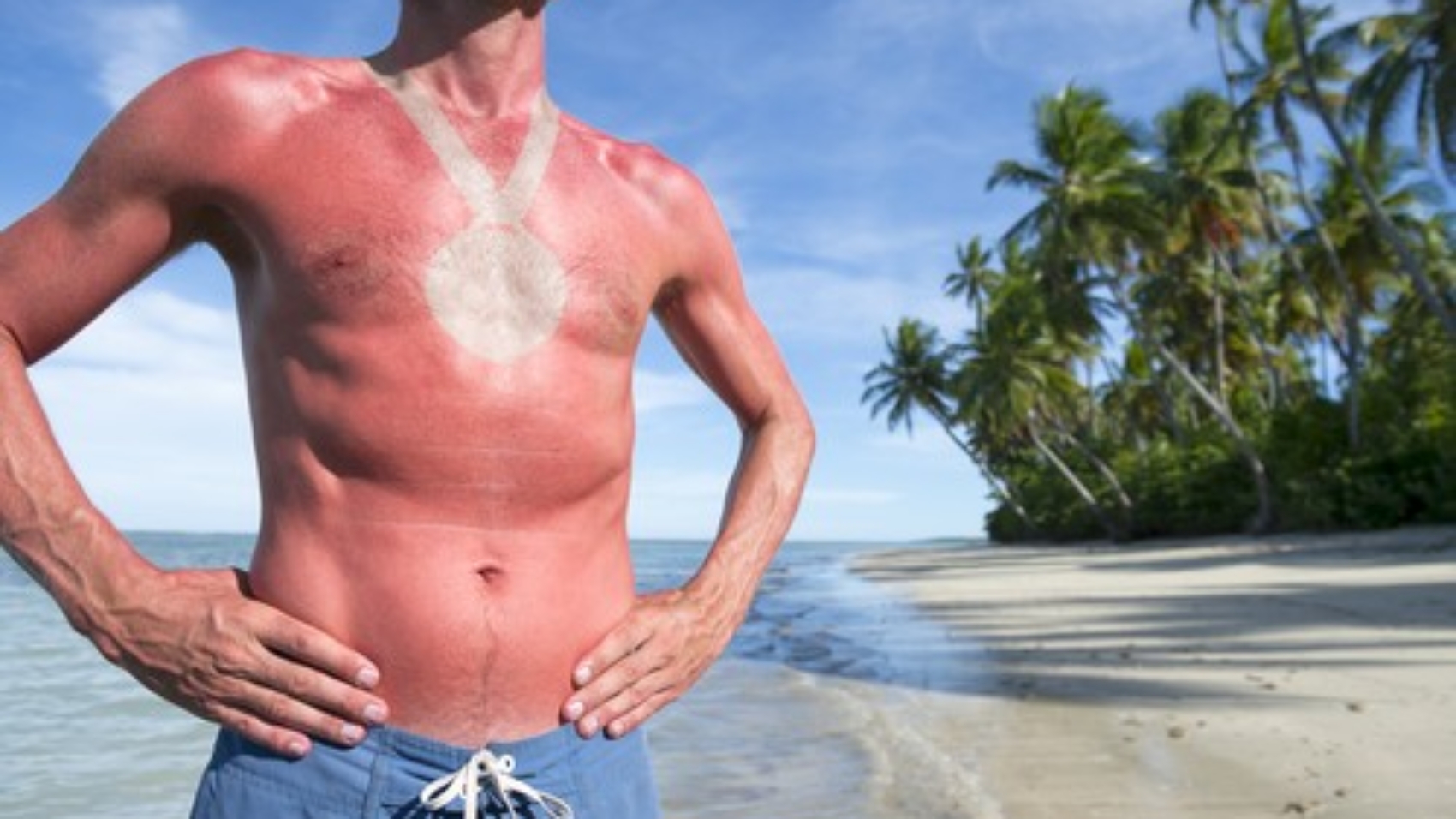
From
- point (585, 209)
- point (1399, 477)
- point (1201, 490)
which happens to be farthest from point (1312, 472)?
point (585, 209)

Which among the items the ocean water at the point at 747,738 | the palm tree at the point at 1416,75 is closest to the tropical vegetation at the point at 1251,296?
the palm tree at the point at 1416,75

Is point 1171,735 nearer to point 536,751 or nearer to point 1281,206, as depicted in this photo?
point 536,751

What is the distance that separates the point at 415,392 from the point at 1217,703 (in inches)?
293

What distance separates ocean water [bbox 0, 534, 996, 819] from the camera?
6.11 m

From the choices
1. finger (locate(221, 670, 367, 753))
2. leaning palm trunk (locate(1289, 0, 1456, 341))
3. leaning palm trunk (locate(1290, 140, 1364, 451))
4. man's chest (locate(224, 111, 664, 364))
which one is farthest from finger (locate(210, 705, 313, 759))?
leaning palm trunk (locate(1290, 140, 1364, 451))

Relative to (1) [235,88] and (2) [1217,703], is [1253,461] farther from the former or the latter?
(1) [235,88]

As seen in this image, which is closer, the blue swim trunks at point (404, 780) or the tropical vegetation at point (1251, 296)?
the blue swim trunks at point (404, 780)

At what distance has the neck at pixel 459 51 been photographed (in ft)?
4.51

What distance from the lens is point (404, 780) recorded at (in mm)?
1219

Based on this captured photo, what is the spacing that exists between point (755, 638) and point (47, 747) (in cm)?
875

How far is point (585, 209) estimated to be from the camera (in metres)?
1.41

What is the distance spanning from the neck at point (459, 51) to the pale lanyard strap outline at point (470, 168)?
0.02 m

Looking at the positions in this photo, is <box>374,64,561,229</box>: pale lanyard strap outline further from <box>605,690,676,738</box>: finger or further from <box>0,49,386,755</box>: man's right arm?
<box>605,690,676,738</box>: finger

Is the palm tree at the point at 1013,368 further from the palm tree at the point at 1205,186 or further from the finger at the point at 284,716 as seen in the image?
the finger at the point at 284,716
